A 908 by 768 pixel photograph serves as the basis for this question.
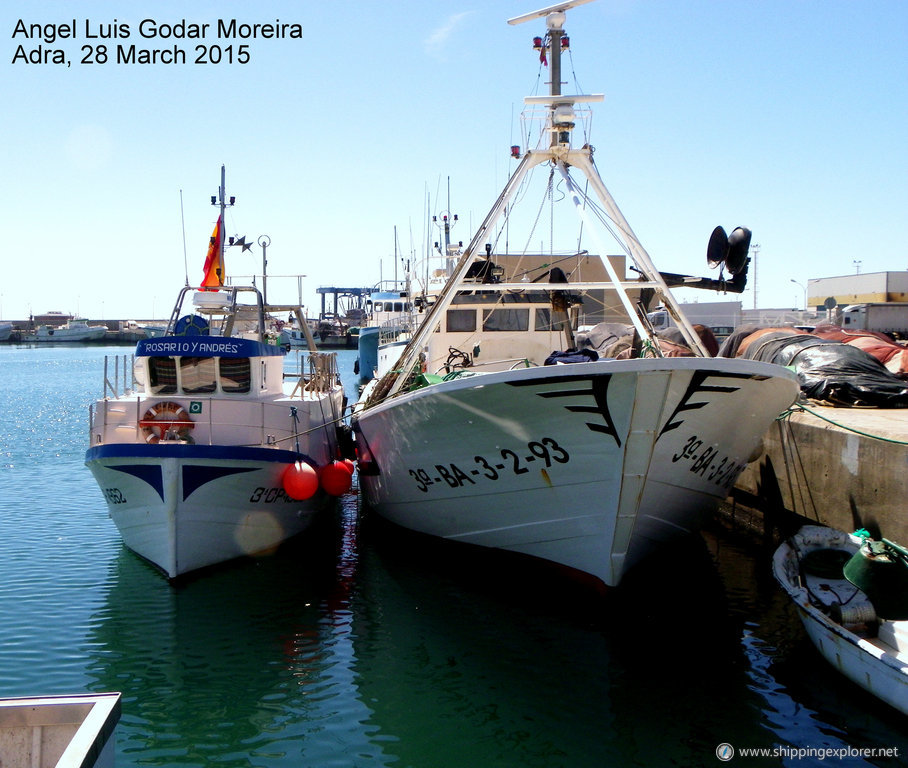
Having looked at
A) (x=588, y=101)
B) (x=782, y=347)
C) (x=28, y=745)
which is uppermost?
(x=588, y=101)

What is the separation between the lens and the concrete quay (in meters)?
9.38

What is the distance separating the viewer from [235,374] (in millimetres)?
12430

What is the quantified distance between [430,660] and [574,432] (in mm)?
2944

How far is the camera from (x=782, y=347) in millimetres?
14750

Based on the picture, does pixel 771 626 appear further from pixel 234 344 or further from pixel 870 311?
pixel 870 311

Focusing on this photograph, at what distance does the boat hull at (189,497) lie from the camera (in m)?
10.7

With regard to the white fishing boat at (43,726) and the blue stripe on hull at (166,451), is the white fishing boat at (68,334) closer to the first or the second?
the blue stripe on hull at (166,451)

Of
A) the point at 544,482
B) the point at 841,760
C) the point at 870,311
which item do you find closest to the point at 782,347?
the point at 544,482

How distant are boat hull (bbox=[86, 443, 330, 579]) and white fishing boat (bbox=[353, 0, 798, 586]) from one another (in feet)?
6.34

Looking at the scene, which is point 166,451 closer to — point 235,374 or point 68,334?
point 235,374

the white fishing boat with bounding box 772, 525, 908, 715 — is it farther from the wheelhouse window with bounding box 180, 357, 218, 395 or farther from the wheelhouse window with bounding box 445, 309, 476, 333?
the wheelhouse window with bounding box 180, 357, 218, 395

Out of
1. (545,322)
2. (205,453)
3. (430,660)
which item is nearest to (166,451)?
(205,453)

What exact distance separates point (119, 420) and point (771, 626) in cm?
942

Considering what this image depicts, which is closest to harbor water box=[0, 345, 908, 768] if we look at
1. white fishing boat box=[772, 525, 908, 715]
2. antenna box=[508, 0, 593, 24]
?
white fishing boat box=[772, 525, 908, 715]
